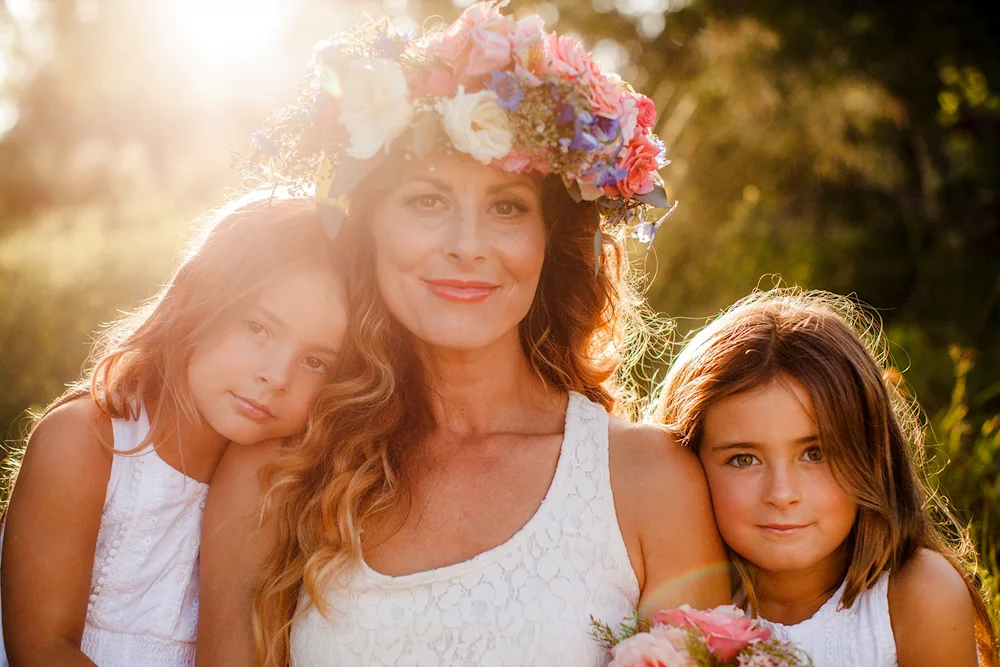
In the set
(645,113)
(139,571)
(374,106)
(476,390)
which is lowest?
(139,571)

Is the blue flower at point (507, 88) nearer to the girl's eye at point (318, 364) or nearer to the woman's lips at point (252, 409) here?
the girl's eye at point (318, 364)

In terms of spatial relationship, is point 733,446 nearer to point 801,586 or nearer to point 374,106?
point 801,586

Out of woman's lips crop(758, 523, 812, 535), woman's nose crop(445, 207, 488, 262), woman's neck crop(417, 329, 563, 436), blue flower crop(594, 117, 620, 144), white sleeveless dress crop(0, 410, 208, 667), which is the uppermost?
blue flower crop(594, 117, 620, 144)

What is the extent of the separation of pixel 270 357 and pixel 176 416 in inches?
15.4

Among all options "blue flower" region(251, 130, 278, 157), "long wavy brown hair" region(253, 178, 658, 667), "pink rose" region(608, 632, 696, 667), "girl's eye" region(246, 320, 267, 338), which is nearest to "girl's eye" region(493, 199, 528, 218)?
"long wavy brown hair" region(253, 178, 658, 667)

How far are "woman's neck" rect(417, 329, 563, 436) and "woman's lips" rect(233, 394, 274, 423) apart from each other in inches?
21.1

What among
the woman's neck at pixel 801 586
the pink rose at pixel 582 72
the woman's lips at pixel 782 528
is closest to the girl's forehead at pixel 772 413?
the woman's lips at pixel 782 528

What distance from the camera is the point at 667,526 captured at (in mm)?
2875

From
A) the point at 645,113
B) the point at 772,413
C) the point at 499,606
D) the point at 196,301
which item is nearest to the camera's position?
the point at 499,606

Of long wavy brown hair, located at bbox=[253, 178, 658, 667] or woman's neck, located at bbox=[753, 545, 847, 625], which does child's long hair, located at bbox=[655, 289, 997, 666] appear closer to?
woman's neck, located at bbox=[753, 545, 847, 625]

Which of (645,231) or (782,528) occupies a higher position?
(645,231)

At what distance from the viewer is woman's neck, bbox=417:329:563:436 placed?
3219mm

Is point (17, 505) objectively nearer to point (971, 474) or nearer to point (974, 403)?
point (971, 474)

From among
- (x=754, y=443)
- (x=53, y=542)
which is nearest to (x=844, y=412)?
(x=754, y=443)
